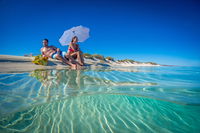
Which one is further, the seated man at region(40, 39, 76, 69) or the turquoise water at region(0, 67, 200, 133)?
the seated man at region(40, 39, 76, 69)

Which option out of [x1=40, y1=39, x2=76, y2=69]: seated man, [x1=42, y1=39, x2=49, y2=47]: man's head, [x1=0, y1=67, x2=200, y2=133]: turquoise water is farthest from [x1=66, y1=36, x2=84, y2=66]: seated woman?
[x1=0, y1=67, x2=200, y2=133]: turquoise water

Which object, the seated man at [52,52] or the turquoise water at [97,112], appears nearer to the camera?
the turquoise water at [97,112]

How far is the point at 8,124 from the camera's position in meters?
0.90

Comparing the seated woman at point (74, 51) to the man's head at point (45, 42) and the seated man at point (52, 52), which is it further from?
the man's head at point (45, 42)

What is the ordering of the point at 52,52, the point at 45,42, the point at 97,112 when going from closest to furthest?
the point at 97,112, the point at 45,42, the point at 52,52

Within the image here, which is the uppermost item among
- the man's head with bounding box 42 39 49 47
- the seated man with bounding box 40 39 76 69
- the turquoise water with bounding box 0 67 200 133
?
the man's head with bounding box 42 39 49 47

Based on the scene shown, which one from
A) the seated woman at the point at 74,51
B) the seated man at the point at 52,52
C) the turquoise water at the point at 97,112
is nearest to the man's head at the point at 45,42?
the seated man at the point at 52,52

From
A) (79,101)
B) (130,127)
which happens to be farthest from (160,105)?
(79,101)

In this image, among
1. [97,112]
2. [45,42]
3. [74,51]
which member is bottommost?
[97,112]

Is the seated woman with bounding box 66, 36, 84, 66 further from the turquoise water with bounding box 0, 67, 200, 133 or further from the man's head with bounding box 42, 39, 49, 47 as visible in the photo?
the turquoise water with bounding box 0, 67, 200, 133

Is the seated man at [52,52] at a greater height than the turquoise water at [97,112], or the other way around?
the seated man at [52,52]

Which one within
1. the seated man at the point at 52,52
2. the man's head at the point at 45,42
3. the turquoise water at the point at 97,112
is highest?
the man's head at the point at 45,42

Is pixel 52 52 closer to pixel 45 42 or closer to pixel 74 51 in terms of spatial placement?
pixel 45 42

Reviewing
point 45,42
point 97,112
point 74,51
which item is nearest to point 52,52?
point 45,42
